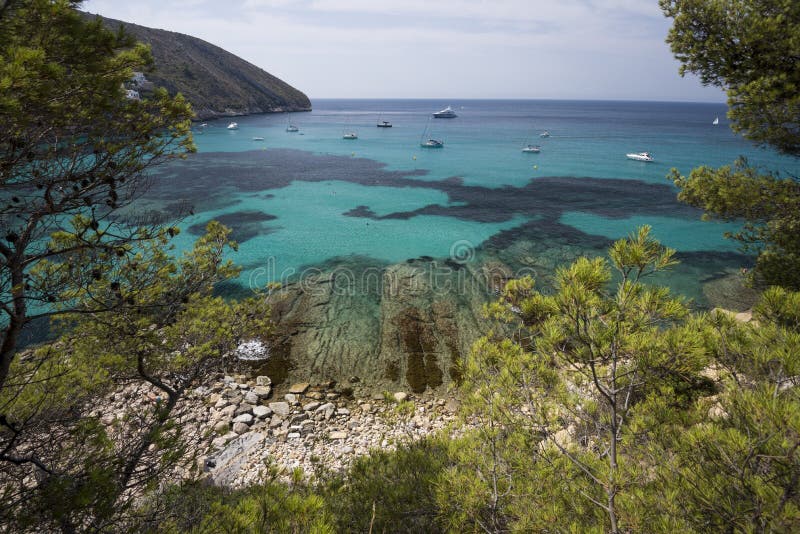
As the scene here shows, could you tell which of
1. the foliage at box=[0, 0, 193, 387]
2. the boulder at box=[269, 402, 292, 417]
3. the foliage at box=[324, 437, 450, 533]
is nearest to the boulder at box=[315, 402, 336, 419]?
the boulder at box=[269, 402, 292, 417]

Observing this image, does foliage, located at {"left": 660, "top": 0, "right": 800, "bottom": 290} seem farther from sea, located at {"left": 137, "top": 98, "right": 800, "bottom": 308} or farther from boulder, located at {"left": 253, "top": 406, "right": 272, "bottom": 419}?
boulder, located at {"left": 253, "top": 406, "right": 272, "bottom": 419}

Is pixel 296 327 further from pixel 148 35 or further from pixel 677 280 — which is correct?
pixel 148 35

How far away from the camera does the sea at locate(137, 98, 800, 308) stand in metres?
23.4

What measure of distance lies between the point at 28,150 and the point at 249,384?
10.7m

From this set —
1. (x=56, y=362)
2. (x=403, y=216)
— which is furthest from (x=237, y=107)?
(x=56, y=362)

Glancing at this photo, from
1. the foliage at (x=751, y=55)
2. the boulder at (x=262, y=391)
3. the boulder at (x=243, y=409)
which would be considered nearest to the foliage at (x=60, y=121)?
the boulder at (x=243, y=409)

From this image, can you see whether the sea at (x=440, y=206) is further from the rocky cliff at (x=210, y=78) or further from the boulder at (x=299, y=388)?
the rocky cliff at (x=210, y=78)

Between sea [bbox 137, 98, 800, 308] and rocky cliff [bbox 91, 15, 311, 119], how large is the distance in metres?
36.2

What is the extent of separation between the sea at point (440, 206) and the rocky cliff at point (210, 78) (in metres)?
36.2

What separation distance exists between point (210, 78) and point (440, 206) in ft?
331

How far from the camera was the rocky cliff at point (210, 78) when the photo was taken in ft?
294

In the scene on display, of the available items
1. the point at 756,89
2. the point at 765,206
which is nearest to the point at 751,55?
the point at 756,89

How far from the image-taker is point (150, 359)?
7730 mm

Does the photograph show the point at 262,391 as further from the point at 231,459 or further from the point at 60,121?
the point at 60,121
